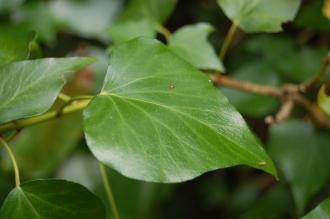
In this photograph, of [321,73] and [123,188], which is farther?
[123,188]

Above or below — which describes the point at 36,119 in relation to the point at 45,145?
above

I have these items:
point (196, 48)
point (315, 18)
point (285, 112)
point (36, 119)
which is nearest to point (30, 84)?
point (36, 119)

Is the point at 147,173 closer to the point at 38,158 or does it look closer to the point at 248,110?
the point at 248,110

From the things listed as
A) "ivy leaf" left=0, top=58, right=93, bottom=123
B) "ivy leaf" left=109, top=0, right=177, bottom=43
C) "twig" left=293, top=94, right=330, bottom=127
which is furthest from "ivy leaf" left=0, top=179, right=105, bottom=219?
"twig" left=293, top=94, right=330, bottom=127

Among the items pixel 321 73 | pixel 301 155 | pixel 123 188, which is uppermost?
pixel 321 73

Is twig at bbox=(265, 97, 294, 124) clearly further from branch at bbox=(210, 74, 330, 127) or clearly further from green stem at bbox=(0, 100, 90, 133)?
green stem at bbox=(0, 100, 90, 133)

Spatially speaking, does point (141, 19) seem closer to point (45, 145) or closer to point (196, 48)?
point (196, 48)
